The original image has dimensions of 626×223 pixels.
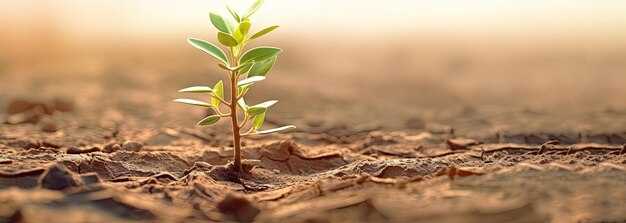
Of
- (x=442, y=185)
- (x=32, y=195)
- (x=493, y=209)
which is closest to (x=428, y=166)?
(x=442, y=185)

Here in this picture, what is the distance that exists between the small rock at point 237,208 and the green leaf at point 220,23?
1.99 ft

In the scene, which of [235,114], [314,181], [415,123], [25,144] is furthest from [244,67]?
[415,123]

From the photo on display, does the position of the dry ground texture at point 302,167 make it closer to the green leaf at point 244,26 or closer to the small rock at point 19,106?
the small rock at point 19,106

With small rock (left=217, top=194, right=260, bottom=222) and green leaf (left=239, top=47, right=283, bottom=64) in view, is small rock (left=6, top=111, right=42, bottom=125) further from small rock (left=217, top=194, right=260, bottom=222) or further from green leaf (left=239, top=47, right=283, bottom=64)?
small rock (left=217, top=194, right=260, bottom=222)

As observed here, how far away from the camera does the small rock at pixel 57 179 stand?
1360 millimetres

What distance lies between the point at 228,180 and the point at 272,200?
0.37 metres

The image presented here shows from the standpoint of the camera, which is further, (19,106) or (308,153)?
(19,106)

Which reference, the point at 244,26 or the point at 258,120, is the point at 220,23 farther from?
the point at 258,120

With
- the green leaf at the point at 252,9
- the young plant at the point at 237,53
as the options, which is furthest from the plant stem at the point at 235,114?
the green leaf at the point at 252,9

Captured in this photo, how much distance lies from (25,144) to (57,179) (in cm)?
112

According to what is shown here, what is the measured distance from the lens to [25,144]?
2389mm

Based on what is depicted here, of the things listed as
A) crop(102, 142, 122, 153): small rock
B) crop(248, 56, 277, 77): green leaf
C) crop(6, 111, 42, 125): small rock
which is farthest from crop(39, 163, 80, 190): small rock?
crop(6, 111, 42, 125): small rock

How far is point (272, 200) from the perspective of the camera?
1539mm

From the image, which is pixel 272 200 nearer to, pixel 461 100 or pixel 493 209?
pixel 493 209
